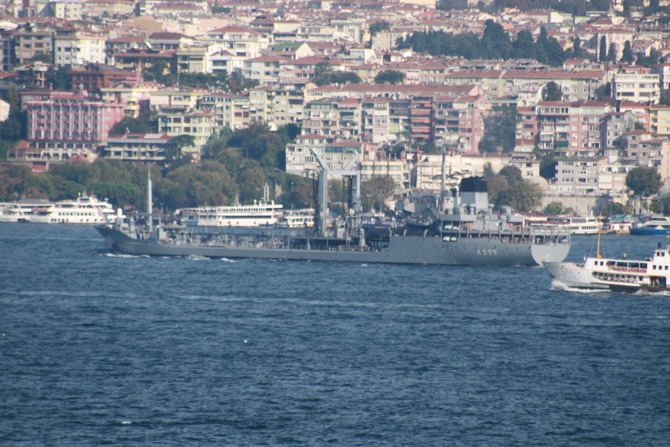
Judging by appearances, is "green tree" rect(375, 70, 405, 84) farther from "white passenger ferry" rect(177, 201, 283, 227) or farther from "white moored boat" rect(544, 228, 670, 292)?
"white moored boat" rect(544, 228, 670, 292)

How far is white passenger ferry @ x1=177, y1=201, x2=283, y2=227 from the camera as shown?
334 ft

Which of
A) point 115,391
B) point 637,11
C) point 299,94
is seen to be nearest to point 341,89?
point 299,94

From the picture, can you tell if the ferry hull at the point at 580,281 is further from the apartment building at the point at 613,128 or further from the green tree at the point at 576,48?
the green tree at the point at 576,48

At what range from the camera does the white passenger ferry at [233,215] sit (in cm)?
10169

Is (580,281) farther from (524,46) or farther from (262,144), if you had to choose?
(524,46)

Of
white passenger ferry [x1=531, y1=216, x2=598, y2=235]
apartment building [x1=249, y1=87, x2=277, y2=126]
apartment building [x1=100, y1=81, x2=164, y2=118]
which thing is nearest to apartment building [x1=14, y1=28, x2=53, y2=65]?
apartment building [x1=100, y1=81, x2=164, y2=118]

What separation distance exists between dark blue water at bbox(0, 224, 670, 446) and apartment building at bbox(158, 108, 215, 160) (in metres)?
65.7

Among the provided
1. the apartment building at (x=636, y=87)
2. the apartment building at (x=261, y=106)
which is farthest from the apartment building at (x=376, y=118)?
the apartment building at (x=636, y=87)

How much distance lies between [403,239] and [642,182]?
47.4m

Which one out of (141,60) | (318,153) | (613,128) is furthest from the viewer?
(141,60)

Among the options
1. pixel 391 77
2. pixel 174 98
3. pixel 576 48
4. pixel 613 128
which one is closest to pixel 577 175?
pixel 613 128

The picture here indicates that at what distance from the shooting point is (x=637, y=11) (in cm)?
16925

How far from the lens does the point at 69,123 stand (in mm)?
126688

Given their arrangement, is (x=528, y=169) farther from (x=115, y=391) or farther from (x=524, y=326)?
(x=115, y=391)
